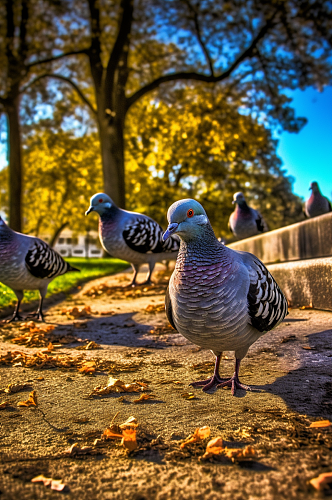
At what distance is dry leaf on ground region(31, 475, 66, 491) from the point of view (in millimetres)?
1624

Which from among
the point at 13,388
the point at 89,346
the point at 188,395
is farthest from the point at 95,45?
the point at 188,395

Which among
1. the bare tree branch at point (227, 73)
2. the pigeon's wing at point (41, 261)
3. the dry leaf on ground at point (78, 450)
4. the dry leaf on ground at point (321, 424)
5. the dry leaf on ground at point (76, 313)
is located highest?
the bare tree branch at point (227, 73)

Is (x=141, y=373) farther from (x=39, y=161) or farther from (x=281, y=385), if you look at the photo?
(x=39, y=161)

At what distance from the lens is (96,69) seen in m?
15.4

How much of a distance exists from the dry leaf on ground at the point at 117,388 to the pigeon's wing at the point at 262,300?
0.92 m

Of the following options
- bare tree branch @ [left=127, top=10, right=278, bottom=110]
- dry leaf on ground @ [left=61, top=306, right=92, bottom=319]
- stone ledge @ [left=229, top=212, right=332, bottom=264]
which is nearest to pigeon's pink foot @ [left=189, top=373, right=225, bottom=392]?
stone ledge @ [left=229, top=212, right=332, bottom=264]

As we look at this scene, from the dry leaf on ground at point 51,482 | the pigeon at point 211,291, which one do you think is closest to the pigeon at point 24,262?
the pigeon at point 211,291

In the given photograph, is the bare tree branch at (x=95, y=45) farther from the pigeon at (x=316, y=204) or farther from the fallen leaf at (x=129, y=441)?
the fallen leaf at (x=129, y=441)

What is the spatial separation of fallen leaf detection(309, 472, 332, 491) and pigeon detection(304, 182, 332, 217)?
7.01 meters

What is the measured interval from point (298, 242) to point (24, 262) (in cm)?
407

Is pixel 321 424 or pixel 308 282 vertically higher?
pixel 308 282

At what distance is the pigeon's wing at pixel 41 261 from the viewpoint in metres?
5.30

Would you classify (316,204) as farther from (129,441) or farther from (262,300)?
(129,441)

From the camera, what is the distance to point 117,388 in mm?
2848
